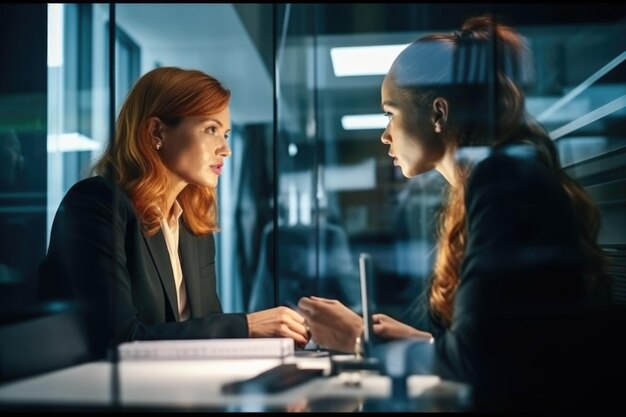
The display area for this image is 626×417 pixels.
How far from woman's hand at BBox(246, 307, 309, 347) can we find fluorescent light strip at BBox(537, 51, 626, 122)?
0.96 metres

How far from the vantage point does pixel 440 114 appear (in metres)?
2.12

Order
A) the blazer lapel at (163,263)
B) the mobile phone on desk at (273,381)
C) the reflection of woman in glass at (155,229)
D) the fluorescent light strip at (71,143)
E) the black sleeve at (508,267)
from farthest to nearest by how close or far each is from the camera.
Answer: the fluorescent light strip at (71,143) < the blazer lapel at (163,263) < the reflection of woman in glass at (155,229) < the black sleeve at (508,267) < the mobile phone on desk at (273,381)

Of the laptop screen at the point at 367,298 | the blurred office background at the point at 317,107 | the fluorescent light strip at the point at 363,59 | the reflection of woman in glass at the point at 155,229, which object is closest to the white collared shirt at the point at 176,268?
the reflection of woman in glass at the point at 155,229

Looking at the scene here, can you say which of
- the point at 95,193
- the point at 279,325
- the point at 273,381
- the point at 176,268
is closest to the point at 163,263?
the point at 176,268

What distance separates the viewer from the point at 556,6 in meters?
2.21

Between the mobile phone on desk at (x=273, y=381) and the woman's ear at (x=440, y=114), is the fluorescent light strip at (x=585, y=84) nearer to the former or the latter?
the woman's ear at (x=440, y=114)

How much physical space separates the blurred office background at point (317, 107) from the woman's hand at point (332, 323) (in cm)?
46

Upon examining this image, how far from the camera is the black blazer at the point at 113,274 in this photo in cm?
220

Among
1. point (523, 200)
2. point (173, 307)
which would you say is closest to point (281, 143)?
point (173, 307)

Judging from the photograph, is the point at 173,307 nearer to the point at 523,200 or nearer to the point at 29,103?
the point at 29,103

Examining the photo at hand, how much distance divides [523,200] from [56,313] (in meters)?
1.40

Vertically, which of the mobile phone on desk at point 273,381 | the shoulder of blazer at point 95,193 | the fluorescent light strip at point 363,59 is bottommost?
the mobile phone on desk at point 273,381

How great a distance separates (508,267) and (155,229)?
1114 mm

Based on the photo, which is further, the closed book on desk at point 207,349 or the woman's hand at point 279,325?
the woman's hand at point 279,325
